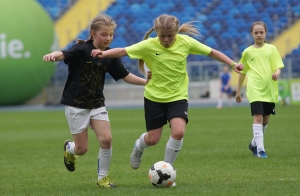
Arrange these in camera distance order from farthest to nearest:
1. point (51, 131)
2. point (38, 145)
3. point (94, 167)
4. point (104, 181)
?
1. point (51, 131)
2. point (38, 145)
3. point (94, 167)
4. point (104, 181)

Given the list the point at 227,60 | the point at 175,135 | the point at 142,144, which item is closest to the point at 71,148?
the point at 142,144

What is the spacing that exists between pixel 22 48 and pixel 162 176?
2285cm

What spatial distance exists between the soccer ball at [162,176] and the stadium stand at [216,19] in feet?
80.1

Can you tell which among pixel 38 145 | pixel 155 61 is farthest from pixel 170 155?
pixel 38 145

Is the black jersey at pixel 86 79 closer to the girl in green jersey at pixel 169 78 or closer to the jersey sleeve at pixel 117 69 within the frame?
the jersey sleeve at pixel 117 69

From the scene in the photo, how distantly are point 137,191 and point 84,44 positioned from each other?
5.63ft

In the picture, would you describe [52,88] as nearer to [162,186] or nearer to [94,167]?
[94,167]

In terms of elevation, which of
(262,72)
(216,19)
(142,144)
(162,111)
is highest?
(216,19)

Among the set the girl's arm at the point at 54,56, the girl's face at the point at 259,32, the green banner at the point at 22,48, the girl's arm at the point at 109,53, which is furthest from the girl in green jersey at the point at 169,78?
the green banner at the point at 22,48

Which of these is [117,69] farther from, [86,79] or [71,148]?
[71,148]

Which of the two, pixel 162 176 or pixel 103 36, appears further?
pixel 103 36

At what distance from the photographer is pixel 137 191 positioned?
6.51 m

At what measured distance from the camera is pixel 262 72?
977cm

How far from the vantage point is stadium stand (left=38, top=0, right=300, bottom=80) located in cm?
3216
